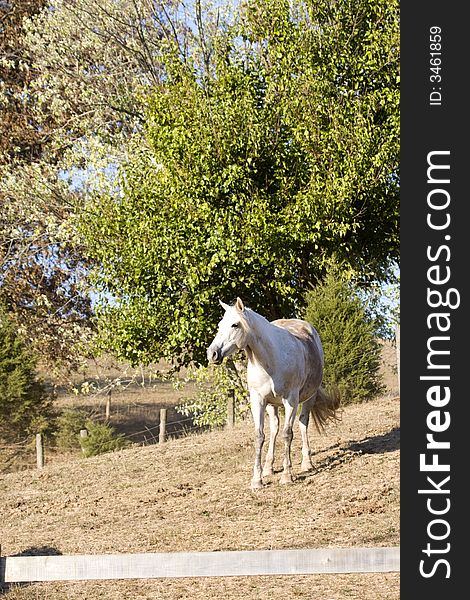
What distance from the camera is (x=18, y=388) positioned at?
25781 millimetres

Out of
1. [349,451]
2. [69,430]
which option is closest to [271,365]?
[349,451]

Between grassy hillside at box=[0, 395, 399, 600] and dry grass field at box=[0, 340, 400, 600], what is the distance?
2 centimetres

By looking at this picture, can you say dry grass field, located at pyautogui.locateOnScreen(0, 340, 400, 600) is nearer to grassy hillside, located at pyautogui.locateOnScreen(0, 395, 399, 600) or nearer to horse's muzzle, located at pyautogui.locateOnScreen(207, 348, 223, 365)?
grassy hillside, located at pyautogui.locateOnScreen(0, 395, 399, 600)

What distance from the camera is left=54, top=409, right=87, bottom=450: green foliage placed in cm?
2925

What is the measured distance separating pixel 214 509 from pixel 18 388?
15.0 m

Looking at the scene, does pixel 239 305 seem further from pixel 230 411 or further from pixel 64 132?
pixel 64 132

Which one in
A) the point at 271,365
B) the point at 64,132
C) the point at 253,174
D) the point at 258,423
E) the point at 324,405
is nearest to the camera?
the point at 271,365

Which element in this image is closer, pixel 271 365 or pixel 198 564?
pixel 198 564

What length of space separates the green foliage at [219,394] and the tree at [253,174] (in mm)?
1359

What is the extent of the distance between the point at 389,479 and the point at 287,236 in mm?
8424

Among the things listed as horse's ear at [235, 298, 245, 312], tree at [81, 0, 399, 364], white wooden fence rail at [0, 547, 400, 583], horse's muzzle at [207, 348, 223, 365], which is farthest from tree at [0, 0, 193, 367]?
white wooden fence rail at [0, 547, 400, 583]

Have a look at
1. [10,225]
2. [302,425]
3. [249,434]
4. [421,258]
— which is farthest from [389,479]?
[10,225]

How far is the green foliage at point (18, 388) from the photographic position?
2562 centimetres

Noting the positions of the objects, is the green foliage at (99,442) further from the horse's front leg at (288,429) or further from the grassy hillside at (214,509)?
the horse's front leg at (288,429)
